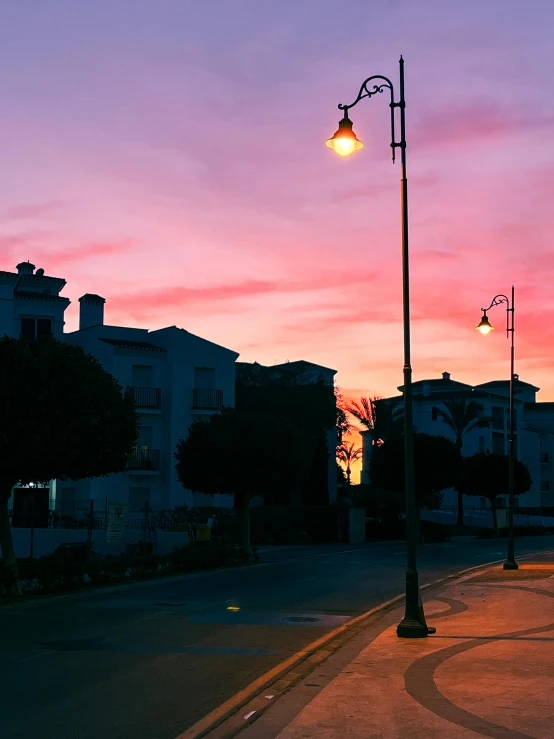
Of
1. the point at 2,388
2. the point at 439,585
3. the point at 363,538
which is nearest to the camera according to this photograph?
the point at 2,388

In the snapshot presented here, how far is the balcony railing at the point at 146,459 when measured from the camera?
5741 cm

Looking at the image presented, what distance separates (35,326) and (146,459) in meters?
10.7

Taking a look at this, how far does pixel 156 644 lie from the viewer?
47.2 ft

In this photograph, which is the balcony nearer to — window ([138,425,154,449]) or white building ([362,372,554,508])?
window ([138,425,154,449])

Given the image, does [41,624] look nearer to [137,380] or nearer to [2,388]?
[2,388]

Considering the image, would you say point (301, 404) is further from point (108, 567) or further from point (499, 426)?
point (499, 426)

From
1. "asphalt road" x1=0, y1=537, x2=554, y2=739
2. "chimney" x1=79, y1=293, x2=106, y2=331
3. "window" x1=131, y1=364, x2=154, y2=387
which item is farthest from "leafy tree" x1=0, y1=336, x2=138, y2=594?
"chimney" x1=79, y1=293, x2=106, y2=331

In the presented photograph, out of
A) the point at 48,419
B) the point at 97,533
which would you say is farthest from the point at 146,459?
the point at 48,419

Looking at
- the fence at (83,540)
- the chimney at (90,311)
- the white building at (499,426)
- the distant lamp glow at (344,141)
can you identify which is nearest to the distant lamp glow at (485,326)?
the distant lamp glow at (344,141)

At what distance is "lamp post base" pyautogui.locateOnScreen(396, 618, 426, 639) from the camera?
49.1ft

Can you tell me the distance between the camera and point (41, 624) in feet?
56.2

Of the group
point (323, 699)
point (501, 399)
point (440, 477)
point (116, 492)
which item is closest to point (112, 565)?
point (323, 699)

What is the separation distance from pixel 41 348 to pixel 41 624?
8.22m

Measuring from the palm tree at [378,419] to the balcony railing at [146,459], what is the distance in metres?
29.7
